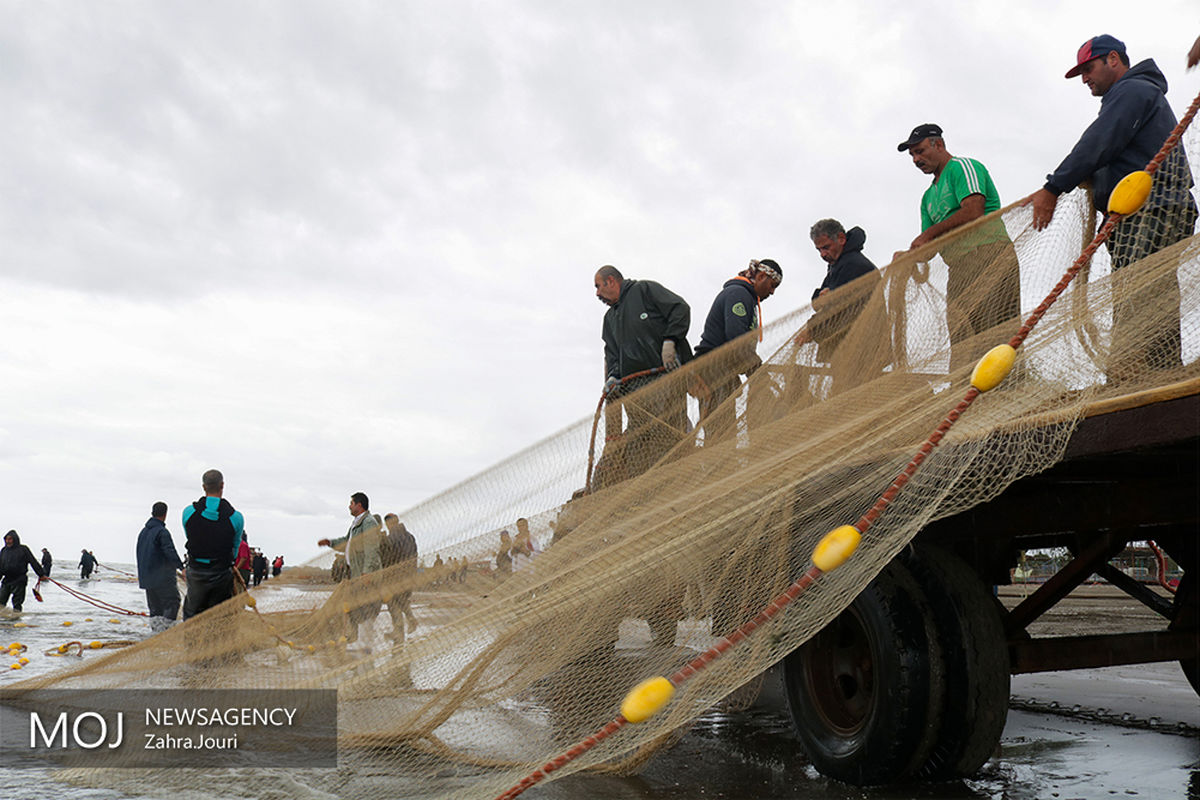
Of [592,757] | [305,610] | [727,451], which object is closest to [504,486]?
[727,451]

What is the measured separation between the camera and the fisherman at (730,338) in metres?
4.16

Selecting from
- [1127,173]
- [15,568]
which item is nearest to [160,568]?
[15,568]

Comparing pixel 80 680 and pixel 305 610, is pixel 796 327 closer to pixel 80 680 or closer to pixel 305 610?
pixel 305 610

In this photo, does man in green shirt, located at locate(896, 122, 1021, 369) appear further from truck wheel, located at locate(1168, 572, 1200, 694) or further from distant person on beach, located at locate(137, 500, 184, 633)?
distant person on beach, located at locate(137, 500, 184, 633)

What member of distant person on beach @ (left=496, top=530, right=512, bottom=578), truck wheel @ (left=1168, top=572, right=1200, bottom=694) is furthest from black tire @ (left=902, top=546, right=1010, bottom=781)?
distant person on beach @ (left=496, top=530, right=512, bottom=578)

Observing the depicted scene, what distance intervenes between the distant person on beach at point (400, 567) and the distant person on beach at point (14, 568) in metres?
12.9

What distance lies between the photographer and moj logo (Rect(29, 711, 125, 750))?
4.04 m

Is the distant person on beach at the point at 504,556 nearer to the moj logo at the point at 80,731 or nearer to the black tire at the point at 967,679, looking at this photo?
the black tire at the point at 967,679

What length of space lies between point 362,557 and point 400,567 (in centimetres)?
53

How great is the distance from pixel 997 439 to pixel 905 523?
0.36 m

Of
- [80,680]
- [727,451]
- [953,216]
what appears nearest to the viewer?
[727,451]

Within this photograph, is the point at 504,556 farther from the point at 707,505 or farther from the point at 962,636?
the point at 962,636

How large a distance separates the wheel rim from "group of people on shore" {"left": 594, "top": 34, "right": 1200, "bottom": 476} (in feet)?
3.41

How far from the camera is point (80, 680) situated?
4836mm
